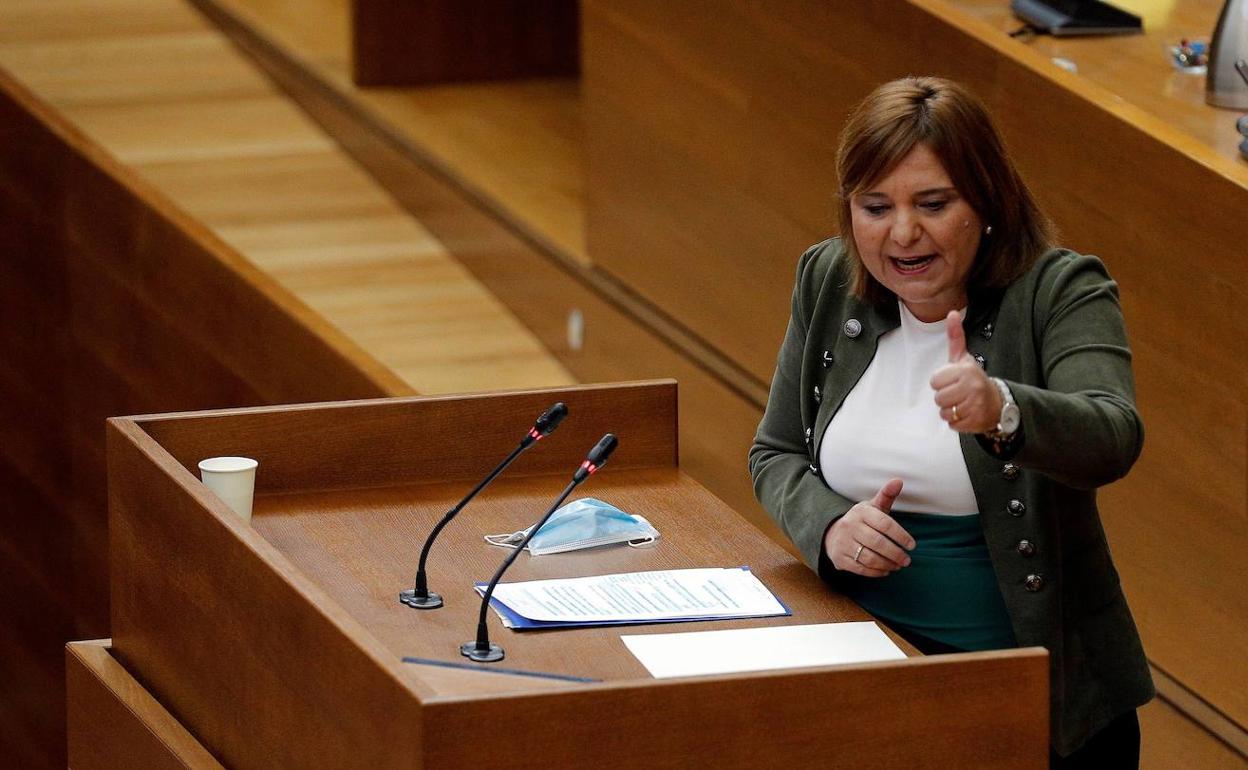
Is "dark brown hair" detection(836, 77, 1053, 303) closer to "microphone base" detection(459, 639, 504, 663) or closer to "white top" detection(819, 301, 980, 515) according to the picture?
"white top" detection(819, 301, 980, 515)

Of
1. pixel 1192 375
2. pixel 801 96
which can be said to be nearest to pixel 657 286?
pixel 801 96

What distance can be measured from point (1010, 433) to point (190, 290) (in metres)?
2.50

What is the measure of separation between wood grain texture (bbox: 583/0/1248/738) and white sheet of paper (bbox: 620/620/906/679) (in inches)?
29.4

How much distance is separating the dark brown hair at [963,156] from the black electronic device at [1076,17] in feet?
3.85

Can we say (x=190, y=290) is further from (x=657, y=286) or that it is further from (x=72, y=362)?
(x=657, y=286)

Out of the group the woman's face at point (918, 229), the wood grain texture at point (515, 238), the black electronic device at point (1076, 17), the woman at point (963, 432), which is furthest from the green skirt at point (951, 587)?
the wood grain texture at point (515, 238)

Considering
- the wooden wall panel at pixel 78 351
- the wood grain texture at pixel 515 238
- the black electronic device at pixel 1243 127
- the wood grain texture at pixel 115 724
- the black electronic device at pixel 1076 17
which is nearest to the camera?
the wood grain texture at pixel 115 724

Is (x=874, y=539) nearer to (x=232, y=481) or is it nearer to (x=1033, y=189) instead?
(x=232, y=481)

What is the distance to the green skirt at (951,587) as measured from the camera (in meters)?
1.45

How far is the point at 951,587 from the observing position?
Result: 1.45m

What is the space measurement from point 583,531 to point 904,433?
289 mm

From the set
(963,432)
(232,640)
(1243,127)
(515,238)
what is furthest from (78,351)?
(963,432)

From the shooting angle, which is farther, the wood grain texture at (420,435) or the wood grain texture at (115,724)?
the wood grain texture at (420,435)

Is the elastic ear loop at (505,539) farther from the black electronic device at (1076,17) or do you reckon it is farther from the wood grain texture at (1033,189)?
the black electronic device at (1076,17)
